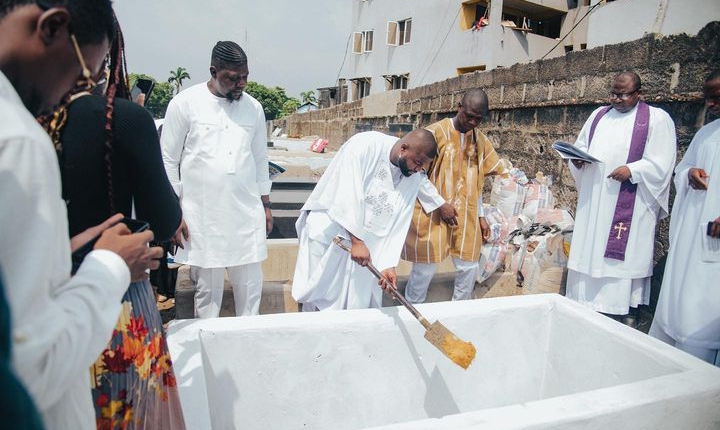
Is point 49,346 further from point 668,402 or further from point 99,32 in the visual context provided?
point 668,402

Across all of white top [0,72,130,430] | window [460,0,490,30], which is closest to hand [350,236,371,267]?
white top [0,72,130,430]

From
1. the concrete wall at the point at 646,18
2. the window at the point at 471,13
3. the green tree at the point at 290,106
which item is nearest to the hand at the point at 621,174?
the concrete wall at the point at 646,18

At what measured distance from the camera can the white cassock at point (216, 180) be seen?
2.99 meters

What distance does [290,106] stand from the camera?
49.2 metres

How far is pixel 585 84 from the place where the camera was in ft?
15.6

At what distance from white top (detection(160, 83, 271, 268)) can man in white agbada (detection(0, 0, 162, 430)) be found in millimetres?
2027

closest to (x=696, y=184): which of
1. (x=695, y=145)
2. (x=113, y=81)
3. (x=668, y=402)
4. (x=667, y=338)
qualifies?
(x=695, y=145)

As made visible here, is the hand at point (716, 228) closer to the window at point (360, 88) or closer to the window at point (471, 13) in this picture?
the window at point (471, 13)

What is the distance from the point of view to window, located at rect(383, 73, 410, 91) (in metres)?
22.3

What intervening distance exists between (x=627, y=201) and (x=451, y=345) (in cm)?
228

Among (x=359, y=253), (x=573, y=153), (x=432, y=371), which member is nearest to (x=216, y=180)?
(x=359, y=253)

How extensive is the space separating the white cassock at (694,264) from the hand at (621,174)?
0.31 m

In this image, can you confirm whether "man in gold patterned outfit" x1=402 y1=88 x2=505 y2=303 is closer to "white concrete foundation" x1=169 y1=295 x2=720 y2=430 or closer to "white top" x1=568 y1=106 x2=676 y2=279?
"white top" x1=568 y1=106 x2=676 y2=279

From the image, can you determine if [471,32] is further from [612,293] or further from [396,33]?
[612,293]
